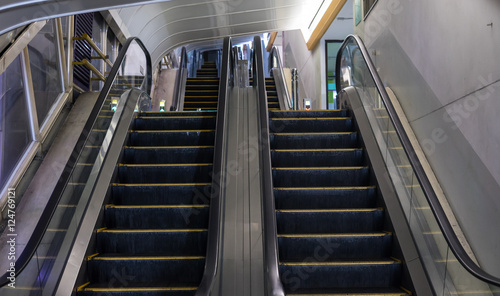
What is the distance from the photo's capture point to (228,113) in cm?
598

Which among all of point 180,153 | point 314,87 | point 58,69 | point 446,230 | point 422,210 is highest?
point 314,87

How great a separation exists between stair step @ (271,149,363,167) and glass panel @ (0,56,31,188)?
120 inches

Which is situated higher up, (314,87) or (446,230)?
(314,87)

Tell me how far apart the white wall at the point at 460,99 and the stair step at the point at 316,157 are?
83cm

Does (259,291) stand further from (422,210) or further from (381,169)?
(381,169)

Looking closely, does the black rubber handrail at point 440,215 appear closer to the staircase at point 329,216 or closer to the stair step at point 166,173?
the staircase at point 329,216

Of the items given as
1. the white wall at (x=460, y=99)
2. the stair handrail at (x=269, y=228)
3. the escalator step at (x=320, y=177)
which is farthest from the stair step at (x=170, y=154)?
the white wall at (x=460, y=99)

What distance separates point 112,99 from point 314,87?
7.67 meters

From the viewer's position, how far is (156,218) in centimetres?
435

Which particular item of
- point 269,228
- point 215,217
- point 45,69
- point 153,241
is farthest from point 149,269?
point 45,69

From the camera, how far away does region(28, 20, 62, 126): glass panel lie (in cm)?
610

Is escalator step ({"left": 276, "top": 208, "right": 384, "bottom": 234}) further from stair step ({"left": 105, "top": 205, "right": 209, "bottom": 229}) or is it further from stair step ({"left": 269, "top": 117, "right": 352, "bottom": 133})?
stair step ({"left": 269, "top": 117, "right": 352, "bottom": 133})

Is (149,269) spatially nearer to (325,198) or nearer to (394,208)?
(325,198)

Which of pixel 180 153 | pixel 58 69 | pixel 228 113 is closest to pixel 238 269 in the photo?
pixel 180 153
